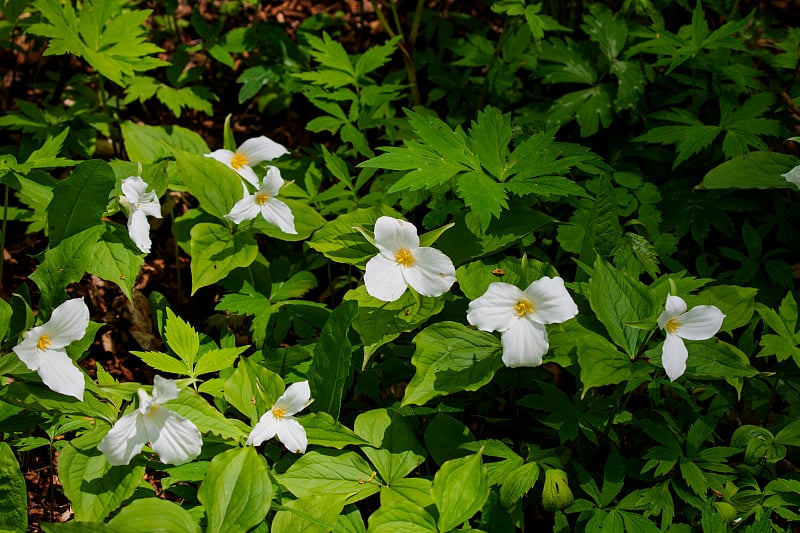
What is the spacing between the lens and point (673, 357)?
6.31 ft

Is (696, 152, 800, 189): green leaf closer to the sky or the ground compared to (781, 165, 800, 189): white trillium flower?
closer to the ground

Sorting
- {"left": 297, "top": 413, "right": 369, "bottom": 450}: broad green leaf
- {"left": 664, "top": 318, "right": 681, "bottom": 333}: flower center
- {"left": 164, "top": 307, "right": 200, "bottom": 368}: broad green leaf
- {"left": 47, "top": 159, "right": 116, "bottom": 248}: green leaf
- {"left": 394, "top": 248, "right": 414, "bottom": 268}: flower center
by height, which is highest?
{"left": 47, "top": 159, "right": 116, "bottom": 248}: green leaf

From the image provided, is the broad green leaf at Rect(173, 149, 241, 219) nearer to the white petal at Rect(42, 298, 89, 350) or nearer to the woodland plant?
the woodland plant

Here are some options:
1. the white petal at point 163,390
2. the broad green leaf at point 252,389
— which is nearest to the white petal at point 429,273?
the broad green leaf at point 252,389

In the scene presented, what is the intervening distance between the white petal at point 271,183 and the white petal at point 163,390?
2.79ft

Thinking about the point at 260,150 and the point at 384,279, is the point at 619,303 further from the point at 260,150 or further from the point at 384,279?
the point at 260,150

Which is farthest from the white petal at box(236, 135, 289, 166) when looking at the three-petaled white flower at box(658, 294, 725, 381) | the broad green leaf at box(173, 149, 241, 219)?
the three-petaled white flower at box(658, 294, 725, 381)

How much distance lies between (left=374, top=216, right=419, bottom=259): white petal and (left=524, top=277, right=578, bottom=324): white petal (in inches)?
15.5

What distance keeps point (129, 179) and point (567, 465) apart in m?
1.86

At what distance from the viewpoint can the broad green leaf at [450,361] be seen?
6.85 feet

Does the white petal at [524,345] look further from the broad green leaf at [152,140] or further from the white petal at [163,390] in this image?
the broad green leaf at [152,140]

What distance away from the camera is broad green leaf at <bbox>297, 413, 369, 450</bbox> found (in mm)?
2146

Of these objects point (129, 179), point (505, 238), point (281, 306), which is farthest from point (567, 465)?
point (129, 179)

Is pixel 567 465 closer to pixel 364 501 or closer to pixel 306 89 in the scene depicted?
pixel 364 501
